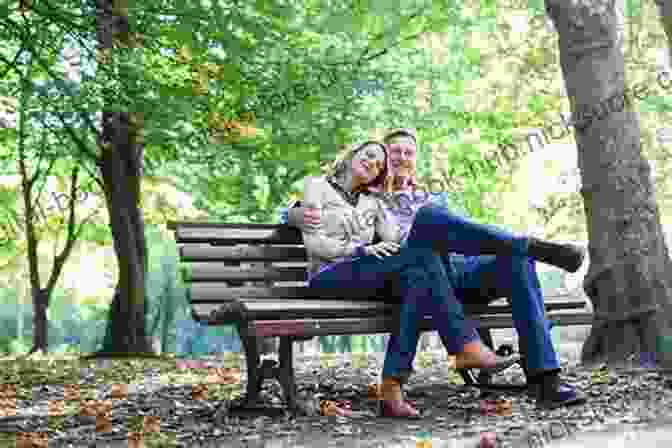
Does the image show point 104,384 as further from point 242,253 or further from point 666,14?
point 666,14

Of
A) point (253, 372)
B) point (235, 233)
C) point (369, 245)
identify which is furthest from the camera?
point (235, 233)

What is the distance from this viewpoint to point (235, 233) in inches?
226

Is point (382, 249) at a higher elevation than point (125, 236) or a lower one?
lower

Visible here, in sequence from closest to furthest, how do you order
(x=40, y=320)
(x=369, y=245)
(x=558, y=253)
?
(x=558, y=253), (x=369, y=245), (x=40, y=320)

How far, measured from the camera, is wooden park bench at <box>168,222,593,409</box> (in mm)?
4633

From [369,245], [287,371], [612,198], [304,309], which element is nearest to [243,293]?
[287,371]

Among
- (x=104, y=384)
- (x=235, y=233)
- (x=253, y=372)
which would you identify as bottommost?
(x=104, y=384)

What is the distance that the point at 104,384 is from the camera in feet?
26.1

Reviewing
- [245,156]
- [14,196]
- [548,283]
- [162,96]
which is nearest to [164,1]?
[162,96]

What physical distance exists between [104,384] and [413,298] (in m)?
4.20

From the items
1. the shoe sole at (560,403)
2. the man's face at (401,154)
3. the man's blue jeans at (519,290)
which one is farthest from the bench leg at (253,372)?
the shoe sole at (560,403)

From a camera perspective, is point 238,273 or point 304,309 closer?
point 304,309

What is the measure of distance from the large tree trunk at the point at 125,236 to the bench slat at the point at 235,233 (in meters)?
7.48

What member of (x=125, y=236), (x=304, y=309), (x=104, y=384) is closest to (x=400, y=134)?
(x=304, y=309)
